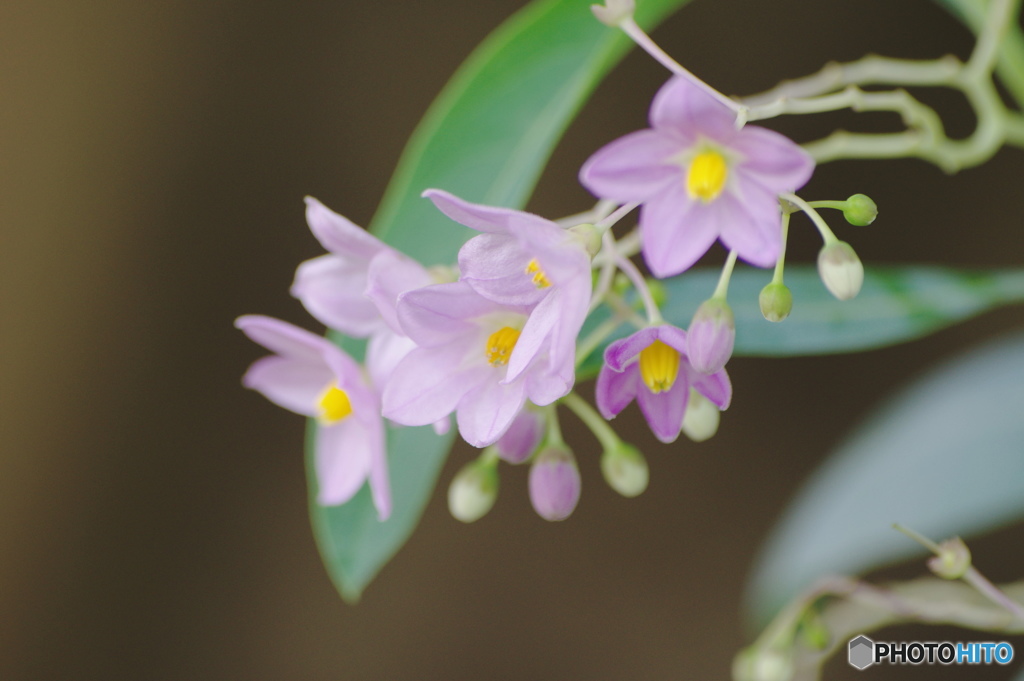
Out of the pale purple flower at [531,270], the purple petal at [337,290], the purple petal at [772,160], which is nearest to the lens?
the pale purple flower at [531,270]

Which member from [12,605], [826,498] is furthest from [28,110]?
[826,498]

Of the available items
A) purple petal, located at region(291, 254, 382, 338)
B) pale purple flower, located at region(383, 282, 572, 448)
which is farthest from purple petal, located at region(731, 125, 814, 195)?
purple petal, located at region(291, 254, 382, 338)

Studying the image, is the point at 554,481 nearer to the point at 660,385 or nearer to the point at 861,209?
the point at 660,385

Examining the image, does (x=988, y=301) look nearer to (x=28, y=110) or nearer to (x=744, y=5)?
(x=744, y=5)

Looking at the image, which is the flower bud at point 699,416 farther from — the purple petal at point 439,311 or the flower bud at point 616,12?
the flower bud at point 616,12

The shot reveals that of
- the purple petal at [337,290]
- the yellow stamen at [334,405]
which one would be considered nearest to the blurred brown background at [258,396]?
the yellow stamen at [334,405]

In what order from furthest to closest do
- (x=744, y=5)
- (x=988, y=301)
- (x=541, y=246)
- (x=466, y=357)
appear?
1. (x=744, y=5)
2. (x=988, y=301)
3. (x=466, y=357)
4. (x=541, y=246)

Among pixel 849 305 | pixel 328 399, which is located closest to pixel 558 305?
pixel 328 399
